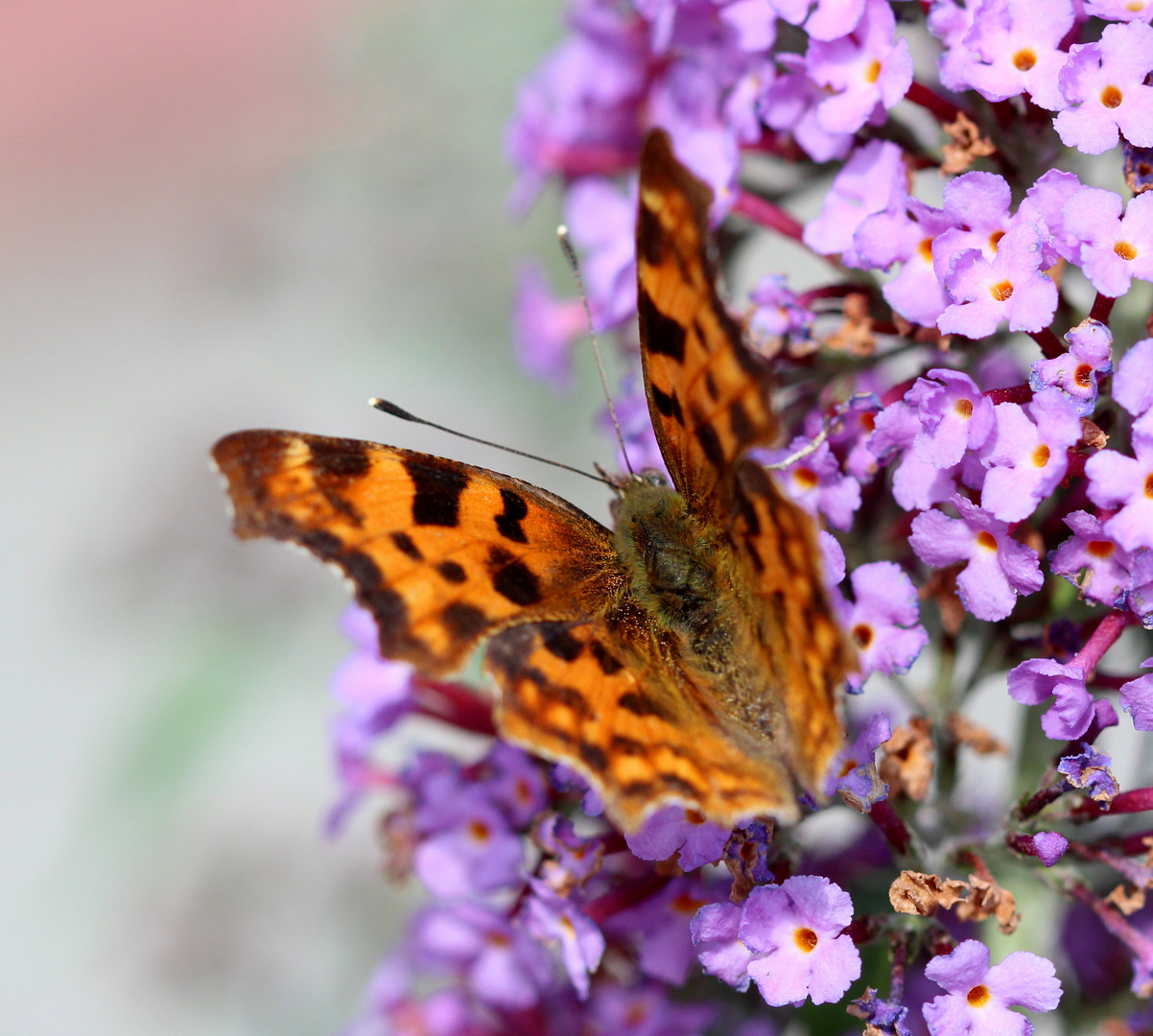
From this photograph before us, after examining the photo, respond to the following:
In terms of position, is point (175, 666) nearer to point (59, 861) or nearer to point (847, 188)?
point (59, 861)

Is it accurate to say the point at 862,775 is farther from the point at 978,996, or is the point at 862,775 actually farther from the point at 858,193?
the point at 858,193

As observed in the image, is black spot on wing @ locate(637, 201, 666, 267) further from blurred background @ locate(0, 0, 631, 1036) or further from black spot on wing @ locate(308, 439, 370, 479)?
blurred background @ locate(0, 0, 631, 1036)

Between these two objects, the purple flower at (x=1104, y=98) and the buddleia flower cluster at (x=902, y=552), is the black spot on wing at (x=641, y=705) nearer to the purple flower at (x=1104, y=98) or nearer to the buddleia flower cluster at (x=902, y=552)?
the buddleia flower cluster at (x=902, y=552)

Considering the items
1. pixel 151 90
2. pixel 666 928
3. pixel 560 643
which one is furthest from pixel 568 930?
pixel 151 90

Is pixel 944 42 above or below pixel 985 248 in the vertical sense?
above

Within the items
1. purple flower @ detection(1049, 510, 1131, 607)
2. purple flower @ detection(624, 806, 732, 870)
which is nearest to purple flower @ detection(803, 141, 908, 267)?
purple flower @ detection(1049, 510, 1131, 607)

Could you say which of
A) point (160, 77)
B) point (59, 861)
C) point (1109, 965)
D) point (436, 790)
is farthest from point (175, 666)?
point (160, 77)
